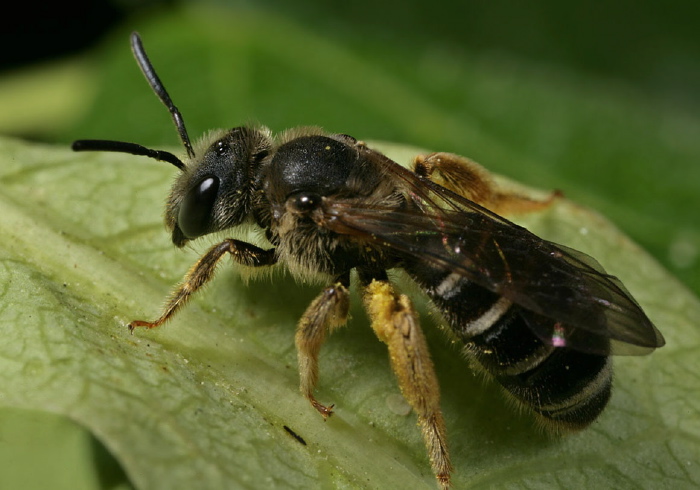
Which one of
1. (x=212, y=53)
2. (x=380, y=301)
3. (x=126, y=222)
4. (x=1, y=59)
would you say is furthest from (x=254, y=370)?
(x=1, y=59)

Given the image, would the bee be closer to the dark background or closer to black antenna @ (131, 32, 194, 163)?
black antenna @ (131, 32, 194, 163)

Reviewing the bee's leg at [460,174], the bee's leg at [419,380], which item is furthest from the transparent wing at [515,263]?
the bee's leg at [460,174]

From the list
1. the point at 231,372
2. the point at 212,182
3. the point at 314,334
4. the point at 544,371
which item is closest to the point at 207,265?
the point at 212,182

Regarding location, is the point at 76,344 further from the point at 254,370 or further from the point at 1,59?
the point at 1,59

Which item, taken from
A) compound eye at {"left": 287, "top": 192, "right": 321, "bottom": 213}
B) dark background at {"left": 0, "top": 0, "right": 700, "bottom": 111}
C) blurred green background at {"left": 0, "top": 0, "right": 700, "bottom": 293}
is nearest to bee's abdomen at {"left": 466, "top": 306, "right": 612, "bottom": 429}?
compound eye at {"left": 287, "top": 192, "right": 321, "bottom": 213}

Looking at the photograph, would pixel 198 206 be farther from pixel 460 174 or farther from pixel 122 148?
pixel 460 174

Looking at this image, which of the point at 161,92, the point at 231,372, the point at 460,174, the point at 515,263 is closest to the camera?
the point at 515,263

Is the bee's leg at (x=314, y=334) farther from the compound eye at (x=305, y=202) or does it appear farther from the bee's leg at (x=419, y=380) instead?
the compound eye at (x=305, y=202)
